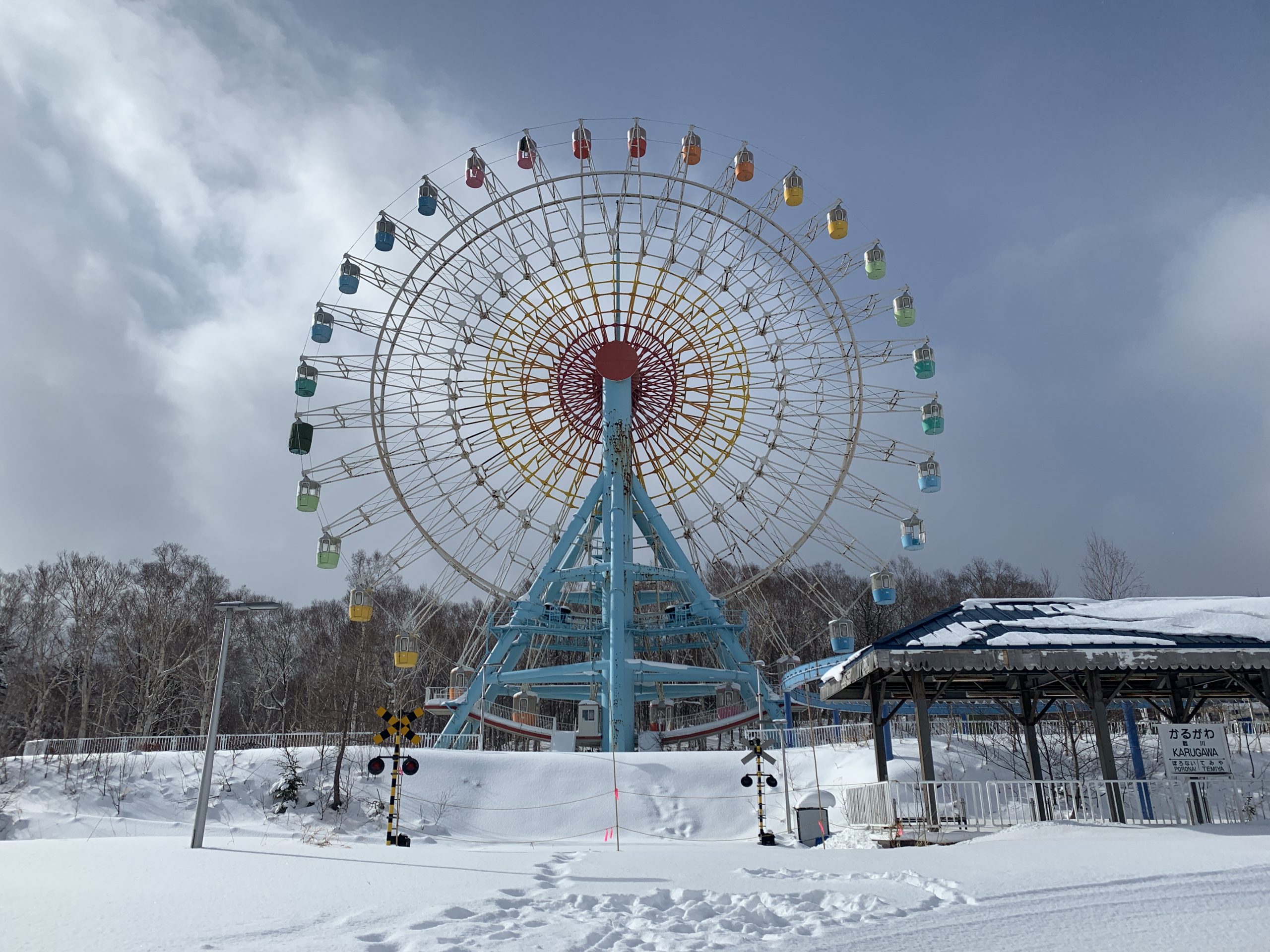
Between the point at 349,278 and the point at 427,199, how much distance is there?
3858 millimetres

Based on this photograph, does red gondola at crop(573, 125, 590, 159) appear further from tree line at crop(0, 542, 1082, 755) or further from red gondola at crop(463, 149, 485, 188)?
tree line at crop(0, 542, 1082, 755)

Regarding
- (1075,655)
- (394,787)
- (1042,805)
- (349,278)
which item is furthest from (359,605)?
(1075,655)

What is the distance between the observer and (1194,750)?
14.9 meters

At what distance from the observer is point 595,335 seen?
34.1 metres

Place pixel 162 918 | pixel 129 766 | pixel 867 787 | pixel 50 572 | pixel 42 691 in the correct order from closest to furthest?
pixel 162 918 → pixel 867 787 → pixel 129 766 → pixel 42 691 → pixel 50 572

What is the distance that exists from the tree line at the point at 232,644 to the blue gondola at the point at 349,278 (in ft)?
43.3

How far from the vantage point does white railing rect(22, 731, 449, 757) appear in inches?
1133

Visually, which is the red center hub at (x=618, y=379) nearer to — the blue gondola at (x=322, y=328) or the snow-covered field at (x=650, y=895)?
the blue gondola at (x=322, y=328)

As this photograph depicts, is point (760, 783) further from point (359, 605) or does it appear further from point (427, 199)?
point (427, 199)

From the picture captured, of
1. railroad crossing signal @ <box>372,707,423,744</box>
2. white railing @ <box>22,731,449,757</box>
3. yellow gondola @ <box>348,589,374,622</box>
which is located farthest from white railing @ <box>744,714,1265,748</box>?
railroad crossing signal @ <box>372,707,423,744</box>

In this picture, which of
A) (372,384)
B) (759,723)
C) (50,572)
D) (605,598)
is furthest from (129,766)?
(50,572)

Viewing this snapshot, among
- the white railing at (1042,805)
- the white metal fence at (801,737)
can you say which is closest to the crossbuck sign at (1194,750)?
the white railing at (1042,805)

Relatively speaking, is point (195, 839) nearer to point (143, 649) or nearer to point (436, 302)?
point (436, 302)

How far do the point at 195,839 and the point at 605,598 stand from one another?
73.9ft
